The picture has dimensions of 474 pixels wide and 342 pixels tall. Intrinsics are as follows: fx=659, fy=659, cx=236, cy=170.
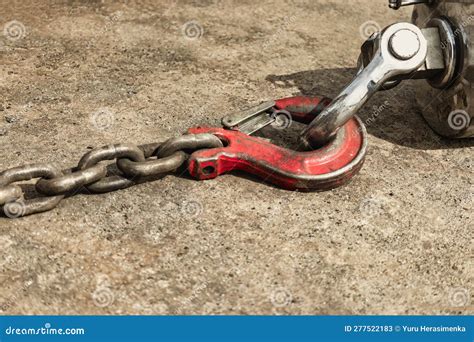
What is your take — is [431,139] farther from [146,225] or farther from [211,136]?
[146,225]

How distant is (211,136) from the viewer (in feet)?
9.43

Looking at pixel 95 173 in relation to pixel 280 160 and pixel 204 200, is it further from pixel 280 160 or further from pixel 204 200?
pixel 280 160

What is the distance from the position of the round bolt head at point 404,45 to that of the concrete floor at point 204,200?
0.56m

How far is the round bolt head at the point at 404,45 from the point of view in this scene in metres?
2.90

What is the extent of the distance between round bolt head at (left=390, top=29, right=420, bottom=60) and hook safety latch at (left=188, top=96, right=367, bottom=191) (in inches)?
16.6

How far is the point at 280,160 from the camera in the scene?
2.90m

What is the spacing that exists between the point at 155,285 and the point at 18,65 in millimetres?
1882

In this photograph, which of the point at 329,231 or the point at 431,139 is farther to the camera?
the point at 431,139

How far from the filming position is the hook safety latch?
9.37ft

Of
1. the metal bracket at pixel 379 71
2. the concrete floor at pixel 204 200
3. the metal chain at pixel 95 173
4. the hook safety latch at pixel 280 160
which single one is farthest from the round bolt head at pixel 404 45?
the metal chain at pixel 95 173

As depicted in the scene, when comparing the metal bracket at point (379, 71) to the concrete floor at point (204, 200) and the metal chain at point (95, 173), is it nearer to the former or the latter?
the concrete floor at point (204, 200)

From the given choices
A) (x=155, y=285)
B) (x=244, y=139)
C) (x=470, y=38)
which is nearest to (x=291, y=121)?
(x=244, y=139)

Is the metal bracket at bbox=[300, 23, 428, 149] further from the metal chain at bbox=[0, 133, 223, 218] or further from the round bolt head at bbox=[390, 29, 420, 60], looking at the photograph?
the metal chain at bbox=[0, 133, 223, 218]

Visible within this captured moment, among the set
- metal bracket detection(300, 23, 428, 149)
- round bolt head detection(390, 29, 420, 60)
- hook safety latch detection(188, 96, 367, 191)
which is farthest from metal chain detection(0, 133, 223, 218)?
round bolt head detection(390, 29, 420, 60)
